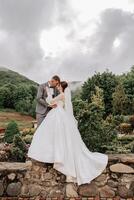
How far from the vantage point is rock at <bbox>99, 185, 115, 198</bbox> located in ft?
21.8

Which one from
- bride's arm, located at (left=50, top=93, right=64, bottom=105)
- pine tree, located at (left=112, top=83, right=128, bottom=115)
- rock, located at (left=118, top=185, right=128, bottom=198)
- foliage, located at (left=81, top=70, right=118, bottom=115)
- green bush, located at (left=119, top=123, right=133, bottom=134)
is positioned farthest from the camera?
foliage, located at (left=81, top=70, right=118, bottom=115)

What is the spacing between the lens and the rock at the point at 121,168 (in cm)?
664

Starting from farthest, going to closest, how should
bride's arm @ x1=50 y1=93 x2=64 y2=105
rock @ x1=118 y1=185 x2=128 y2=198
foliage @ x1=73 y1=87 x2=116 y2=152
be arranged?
foliage @ x1=73 y1=87 x2=116 y2=152, bride's arm @ x1=50 y1=93 x2=64 y2=105, rock @ x1=118 y1=185 x2=128 y2=198

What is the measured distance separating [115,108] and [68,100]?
22263mm

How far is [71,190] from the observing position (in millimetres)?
6582

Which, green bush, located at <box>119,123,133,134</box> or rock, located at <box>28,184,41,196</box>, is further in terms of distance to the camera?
green bush, located at <box>119,123,133,134</box>

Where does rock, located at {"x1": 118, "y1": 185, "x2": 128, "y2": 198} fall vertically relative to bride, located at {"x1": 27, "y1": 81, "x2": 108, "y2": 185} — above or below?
below

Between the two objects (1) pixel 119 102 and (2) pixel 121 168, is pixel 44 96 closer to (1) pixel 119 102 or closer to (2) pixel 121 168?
(2) pixel 121 168

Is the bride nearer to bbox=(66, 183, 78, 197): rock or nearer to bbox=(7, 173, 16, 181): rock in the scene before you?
bbox=(66, 183, 78, 197): rock

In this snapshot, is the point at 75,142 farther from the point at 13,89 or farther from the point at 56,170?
the point at 13,89

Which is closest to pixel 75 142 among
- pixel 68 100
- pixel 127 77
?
pixel 68 100

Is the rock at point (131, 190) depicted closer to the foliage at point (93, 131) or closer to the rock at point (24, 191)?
the rock at point (24, 191)

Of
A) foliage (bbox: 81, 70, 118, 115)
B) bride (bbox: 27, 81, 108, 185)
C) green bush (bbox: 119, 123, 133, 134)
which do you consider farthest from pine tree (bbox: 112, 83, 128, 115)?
bride (bbox: 27, 81, 108, 185)

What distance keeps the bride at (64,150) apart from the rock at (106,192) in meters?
0.24
